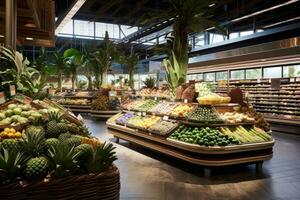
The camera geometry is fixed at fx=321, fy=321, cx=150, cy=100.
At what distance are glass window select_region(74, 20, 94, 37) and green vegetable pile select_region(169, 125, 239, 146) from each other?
651 inches

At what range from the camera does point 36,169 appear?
6.12ft

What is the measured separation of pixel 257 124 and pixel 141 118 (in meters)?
2.72

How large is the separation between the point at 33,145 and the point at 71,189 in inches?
17.3

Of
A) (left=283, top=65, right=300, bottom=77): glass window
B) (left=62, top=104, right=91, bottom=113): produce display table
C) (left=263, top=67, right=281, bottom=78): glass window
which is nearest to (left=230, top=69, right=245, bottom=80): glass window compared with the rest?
(left=263, top=67, right=281, bottom=78): glass window

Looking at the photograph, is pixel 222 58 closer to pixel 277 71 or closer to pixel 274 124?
pixel 277 71

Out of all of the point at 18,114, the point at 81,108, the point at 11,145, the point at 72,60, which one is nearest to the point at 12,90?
the point at 18,114

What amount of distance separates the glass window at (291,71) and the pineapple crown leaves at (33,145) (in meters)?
11.1

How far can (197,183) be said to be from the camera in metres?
5.04

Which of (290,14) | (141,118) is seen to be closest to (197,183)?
(141,118)

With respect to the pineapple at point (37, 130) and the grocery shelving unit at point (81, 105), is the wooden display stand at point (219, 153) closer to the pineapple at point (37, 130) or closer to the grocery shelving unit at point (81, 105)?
the pineapple at point (37, 130)

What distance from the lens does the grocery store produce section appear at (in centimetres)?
538

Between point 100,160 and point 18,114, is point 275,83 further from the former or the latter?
point 100,160

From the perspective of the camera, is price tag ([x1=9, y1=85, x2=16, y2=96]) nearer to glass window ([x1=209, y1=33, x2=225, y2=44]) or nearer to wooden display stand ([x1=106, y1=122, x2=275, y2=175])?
wooden display stand ([x1=106, y1=122, x2=275, y2=175])

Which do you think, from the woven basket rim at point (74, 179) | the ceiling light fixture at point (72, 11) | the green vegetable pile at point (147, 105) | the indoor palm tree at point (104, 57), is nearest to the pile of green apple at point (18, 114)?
the woven basket rim at point (74, 179)
